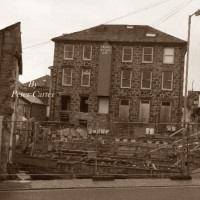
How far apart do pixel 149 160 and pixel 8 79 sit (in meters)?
8.51

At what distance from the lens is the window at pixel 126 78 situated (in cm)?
4766

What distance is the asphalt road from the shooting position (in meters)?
9.22

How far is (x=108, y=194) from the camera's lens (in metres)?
9.78

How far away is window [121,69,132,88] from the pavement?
116 feet

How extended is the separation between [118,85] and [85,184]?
3677 cm

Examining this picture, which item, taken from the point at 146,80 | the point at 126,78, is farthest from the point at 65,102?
the point at 146,80

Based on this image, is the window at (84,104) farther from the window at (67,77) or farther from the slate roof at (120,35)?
the slate roof at (120,35)

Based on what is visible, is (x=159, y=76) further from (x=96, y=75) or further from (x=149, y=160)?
(x=149, y=160)

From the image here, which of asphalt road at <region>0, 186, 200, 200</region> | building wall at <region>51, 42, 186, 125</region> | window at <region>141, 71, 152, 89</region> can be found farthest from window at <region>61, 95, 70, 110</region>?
asphalt road at <region>0, 186, 200, 200</region>

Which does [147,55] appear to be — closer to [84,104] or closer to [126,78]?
[126,78]

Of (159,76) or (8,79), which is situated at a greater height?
(159,76)

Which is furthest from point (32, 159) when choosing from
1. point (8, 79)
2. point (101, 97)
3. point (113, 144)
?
point (101, 97)

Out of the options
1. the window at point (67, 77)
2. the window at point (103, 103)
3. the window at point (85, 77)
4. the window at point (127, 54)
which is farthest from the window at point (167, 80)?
the window at point (67, 77)

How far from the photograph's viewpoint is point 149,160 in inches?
782
